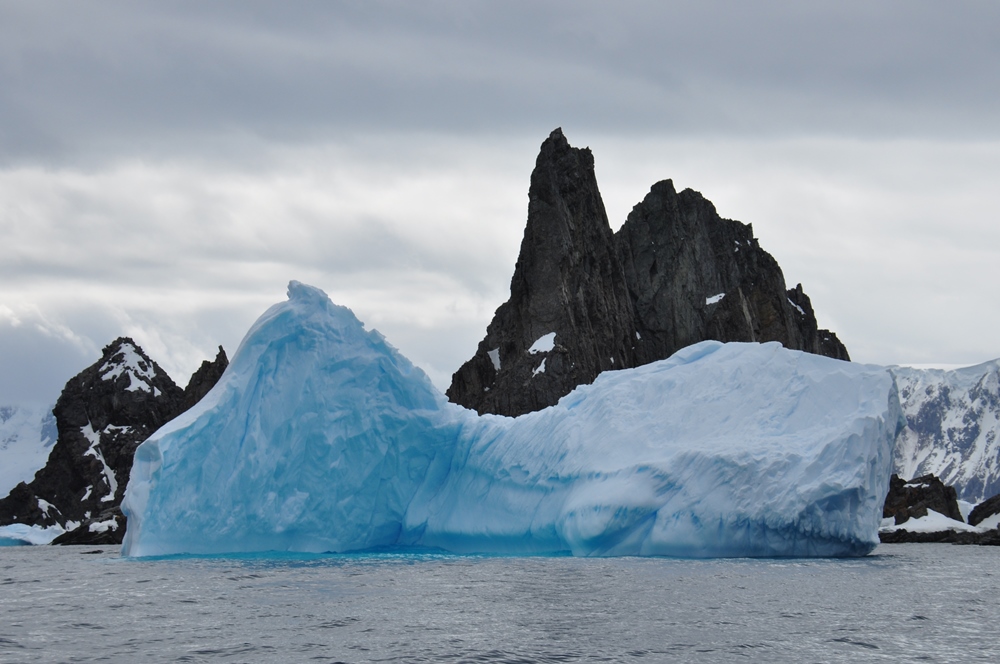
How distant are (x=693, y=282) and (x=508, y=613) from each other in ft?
249

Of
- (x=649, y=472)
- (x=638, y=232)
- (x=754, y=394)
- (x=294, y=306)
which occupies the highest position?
(x=638, y=232)

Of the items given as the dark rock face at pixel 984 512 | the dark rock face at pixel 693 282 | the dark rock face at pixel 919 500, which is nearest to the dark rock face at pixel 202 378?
the dark rock face at pixel 693 282

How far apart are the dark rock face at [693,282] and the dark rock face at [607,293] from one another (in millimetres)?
109

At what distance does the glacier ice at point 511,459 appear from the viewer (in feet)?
89.7

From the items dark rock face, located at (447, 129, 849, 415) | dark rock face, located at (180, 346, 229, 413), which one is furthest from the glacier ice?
dark rock face, located at (180, 346, 229, 413)

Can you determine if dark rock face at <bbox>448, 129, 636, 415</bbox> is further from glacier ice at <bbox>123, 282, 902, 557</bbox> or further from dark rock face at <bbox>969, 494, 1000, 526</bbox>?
glacier ice at <bbox>123, 282, 902, 557</bbox>

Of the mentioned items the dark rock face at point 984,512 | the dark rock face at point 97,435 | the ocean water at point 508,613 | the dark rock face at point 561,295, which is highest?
the dark rock face at point 561,295

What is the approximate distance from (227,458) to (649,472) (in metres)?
11.8

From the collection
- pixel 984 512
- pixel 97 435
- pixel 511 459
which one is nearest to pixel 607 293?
pixel 984 512

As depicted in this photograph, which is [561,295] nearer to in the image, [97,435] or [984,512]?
[984,512]

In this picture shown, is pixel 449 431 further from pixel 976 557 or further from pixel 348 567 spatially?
pixel 976 557

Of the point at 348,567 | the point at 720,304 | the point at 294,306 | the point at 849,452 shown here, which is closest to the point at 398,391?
the point at 294,306

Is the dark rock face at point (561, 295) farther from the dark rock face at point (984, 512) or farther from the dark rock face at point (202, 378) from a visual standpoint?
the dark rock face at point (984, 512)

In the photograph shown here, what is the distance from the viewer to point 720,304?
89.8m
